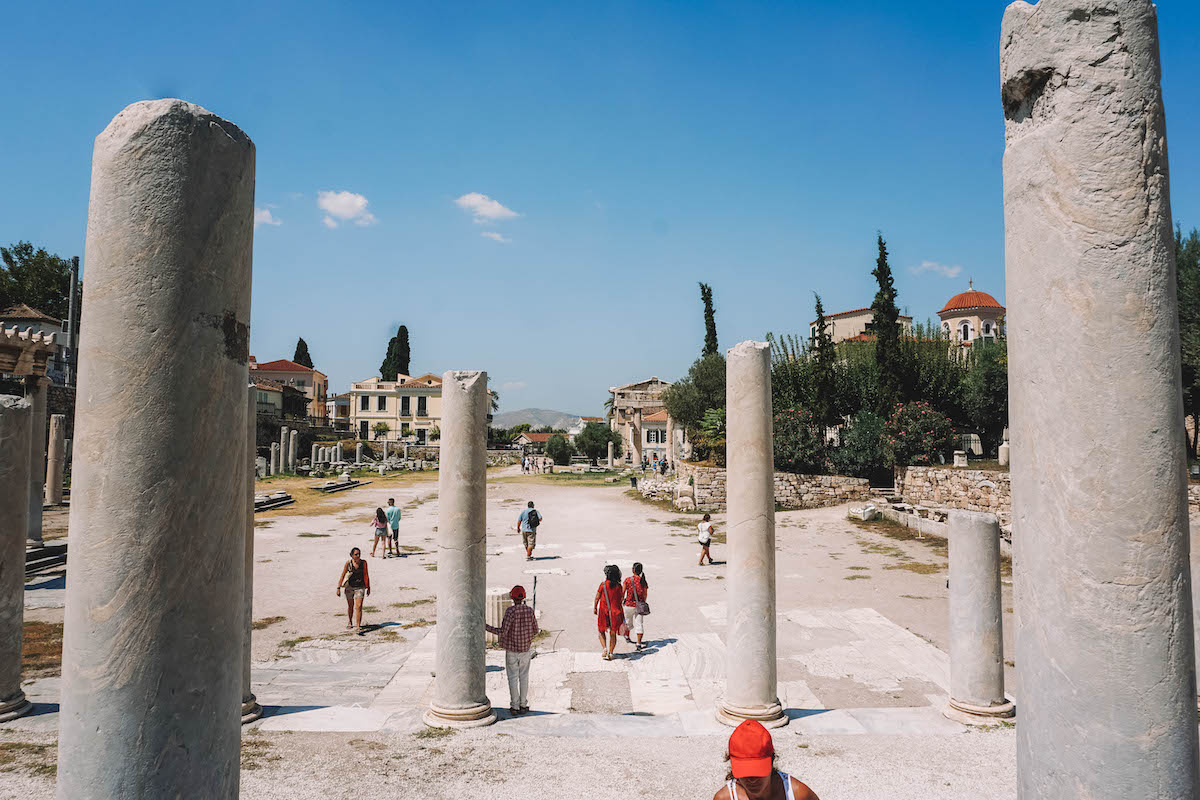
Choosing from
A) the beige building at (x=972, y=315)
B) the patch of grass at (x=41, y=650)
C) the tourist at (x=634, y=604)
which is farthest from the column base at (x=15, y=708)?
the beige building at (x=972, y=315)

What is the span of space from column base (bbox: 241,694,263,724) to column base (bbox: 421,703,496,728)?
1758 mm

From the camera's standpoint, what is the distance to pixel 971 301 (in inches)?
2349

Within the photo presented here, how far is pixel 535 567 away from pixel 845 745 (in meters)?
11.4

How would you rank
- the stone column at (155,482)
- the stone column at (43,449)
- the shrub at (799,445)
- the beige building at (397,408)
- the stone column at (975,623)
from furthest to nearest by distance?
the beige building at (397,408) → the shrub at (799,445) → the stone column at (43,449) → the stone column at (975,623) → the stone column at (155,482)

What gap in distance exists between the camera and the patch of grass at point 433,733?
6934 mm

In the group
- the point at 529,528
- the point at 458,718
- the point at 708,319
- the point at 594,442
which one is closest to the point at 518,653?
the point at 458,718

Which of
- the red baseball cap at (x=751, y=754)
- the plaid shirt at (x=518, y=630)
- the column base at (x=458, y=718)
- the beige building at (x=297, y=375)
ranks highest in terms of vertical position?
the beige building at (x=297, y=375)

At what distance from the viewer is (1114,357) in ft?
8.48

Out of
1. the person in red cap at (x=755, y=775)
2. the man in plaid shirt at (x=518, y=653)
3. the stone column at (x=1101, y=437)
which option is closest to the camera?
the stone column at (x=1101, y=437)

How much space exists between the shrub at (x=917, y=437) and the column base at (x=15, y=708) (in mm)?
26951

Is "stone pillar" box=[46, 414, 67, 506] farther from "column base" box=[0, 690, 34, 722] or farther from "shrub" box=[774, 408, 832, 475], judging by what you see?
"shrub" box=[774, 408, 832, 475]

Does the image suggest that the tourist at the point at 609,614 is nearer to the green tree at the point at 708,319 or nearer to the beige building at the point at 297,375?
the green tree at the point at 708,319

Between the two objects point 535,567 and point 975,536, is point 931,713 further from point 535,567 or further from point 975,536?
point 535,567

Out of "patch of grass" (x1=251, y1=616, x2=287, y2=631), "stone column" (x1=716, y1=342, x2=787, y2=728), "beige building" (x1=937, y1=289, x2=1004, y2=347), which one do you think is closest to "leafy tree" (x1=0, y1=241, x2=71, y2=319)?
"patch of grass" (x1=251, y1=616, x2=287, y2=631)
